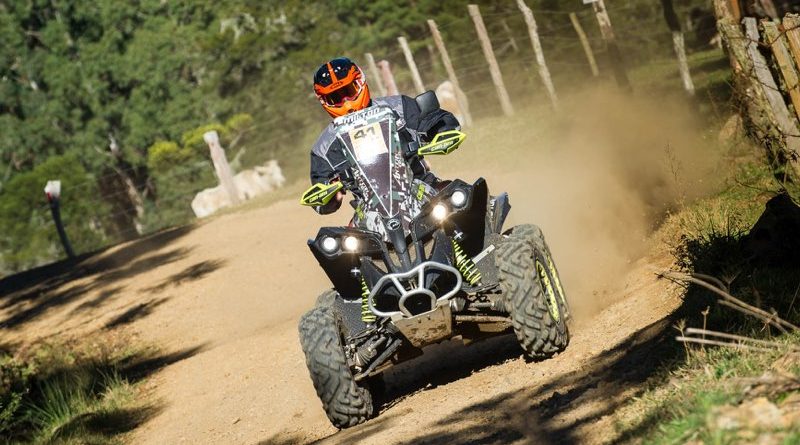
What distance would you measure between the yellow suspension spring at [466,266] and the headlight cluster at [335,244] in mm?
787

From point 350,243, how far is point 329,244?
17cm

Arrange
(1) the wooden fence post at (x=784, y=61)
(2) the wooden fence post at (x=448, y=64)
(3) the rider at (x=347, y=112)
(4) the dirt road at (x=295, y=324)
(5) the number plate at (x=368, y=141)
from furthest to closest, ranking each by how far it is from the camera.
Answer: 1. (2) the wooden fence post at (x=448, y=64)
2. (1) the wooden fence post at (x=784, y=61)
3. (3) the rider at (x=347, y=112)
4. (5) the number plate at (x=368, y=141)
5. (4) the dirt road at (x=295, y=324)

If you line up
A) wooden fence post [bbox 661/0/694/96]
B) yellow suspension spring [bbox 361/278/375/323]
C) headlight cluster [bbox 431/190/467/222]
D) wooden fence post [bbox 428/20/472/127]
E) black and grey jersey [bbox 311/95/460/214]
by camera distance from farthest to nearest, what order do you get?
wooden fence post [bbox 428/20/472/127] → wooden fence post [bbox 661/0/694/96] → black and grey jersey [bbox 311/95/460/214] → yellow suspension spring [bbox 361/278/375/323] → headlight cluster [bbox 431/190/467/222]

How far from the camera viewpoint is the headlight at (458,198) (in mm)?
9164

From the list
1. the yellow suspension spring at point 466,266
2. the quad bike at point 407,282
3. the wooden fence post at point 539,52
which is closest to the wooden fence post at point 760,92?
the quad bike at point 407,282

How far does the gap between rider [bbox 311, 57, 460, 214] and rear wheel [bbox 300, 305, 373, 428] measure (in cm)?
144

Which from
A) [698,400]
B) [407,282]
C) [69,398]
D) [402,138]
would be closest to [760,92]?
[402,138]


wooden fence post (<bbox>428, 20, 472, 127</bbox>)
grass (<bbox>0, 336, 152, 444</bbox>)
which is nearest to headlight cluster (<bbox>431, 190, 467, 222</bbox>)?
grass (<bbox>0, 336, 152, 444</bbox>)

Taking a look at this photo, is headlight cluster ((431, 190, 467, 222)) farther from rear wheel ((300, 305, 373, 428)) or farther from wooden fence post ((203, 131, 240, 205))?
wooden fence post ((203, 131, 240, 205))

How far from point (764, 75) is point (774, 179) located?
1.18m

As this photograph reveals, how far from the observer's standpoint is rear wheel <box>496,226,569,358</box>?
8.96 metres

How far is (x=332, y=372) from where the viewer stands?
904cm

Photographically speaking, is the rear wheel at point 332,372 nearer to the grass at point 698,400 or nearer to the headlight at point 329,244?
the headlight at point 329,244

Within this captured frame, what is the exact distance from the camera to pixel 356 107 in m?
10.2
